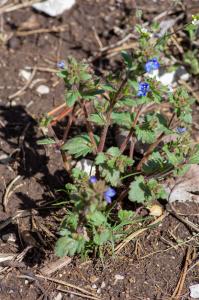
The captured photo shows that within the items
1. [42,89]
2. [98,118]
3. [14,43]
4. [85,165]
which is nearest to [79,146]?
[98,118]

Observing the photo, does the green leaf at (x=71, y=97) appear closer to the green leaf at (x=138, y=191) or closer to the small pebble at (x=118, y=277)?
the green leaf at (x=138, y=191)

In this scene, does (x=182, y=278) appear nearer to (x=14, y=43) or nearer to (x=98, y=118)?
(x=98, y=118)

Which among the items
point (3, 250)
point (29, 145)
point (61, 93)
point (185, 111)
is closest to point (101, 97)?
point (61, 93)

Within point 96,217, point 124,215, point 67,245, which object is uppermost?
point 96,217

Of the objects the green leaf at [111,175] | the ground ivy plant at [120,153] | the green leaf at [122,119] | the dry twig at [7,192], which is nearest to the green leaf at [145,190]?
the ground ivy plant at [120,153]

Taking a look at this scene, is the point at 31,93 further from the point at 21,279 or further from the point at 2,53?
the point at 21,279

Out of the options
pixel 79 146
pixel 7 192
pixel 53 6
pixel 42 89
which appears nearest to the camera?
pixel 79 146
